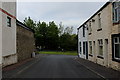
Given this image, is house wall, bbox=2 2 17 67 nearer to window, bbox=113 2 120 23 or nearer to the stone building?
the stone building

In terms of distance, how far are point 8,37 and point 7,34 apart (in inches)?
16.3

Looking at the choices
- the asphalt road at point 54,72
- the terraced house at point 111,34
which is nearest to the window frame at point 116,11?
the terraced house at point 111,34

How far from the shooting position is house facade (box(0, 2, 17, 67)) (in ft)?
54.6

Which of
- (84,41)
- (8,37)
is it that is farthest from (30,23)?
(8,37)

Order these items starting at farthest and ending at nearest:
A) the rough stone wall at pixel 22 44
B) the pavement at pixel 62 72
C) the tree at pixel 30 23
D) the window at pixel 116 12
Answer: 1. the tree at pixel 30 23
2. the rough stone wall at pixel 22 44
3. the window at pixel 116 12
4. the pavement at pixel 62 72

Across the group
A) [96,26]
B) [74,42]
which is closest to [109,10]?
[96,26]

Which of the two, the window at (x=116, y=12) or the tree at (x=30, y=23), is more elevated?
the tree at (x=30, y=23)

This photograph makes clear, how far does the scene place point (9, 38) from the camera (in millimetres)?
18844

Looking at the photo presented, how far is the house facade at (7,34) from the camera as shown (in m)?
16.6

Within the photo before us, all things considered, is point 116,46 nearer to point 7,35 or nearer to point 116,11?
point 116,11

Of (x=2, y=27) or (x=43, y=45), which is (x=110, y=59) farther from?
(x=43, y=45)

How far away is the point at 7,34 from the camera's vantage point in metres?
18.2

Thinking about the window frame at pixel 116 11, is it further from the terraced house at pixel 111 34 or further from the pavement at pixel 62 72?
the pavement at pixel 62 72

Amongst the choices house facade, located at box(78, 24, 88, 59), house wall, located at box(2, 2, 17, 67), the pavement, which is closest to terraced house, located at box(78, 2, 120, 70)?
the pavement
